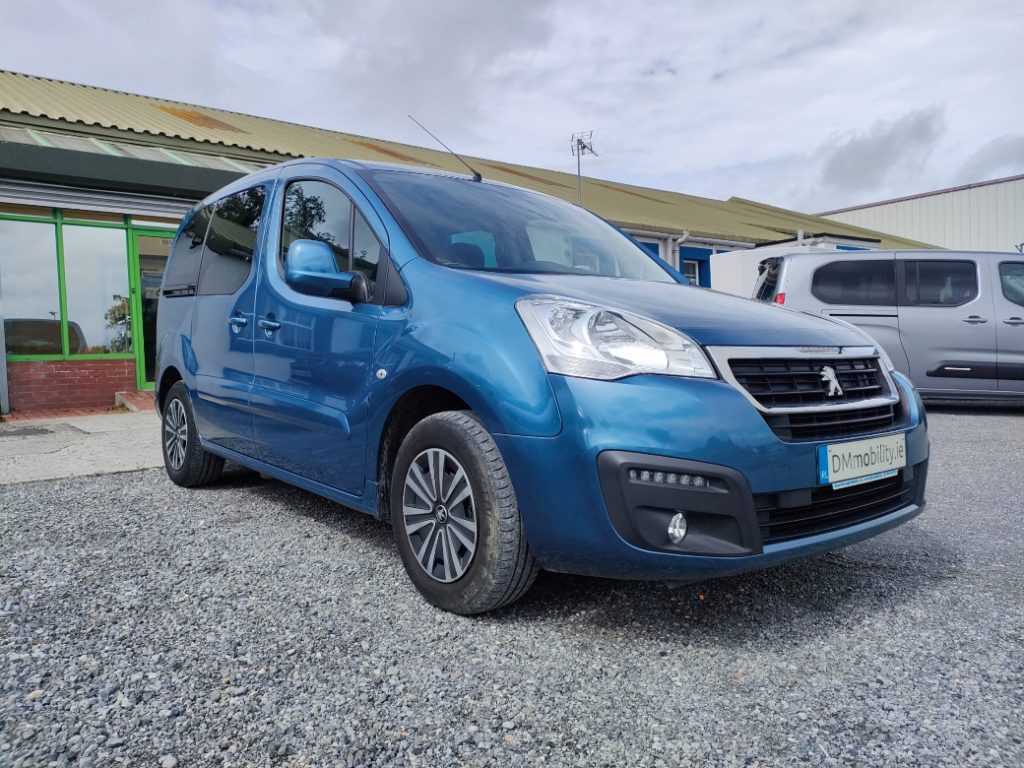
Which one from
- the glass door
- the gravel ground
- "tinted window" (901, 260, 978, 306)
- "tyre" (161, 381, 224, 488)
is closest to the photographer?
the gravel ground

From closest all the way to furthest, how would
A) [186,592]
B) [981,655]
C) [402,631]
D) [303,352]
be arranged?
[981,655] < [402,631] < [186,592] < [303,352]

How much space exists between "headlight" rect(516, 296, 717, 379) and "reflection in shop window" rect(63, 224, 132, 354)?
865cm

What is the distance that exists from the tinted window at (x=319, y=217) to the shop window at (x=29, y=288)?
6.86m

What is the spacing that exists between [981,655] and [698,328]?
4.07ft

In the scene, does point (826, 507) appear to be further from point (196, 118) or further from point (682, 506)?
point (196, 118)

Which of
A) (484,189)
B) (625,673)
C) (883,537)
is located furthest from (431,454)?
(883,537)

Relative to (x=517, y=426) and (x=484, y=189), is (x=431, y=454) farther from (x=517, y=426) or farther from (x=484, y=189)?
(x=484, y=189)

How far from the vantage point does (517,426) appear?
2.22 m

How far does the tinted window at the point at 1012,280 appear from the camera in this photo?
779 centimetres

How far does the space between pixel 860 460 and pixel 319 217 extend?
2353 millimetres

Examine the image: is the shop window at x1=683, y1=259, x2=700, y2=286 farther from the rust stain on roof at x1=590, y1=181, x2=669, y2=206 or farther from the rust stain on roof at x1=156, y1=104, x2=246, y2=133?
the rust stain on roof at x1=156, y1=104, x2=246, y2=133

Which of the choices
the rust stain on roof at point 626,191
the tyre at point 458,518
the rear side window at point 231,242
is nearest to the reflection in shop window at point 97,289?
the rear side window at point 231,242

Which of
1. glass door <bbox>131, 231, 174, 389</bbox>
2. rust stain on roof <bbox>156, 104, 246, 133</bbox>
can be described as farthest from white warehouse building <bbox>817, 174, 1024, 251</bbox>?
glass door <bbox>131, 231, 174, 389</bbox>

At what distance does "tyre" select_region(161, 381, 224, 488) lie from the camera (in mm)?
4367
